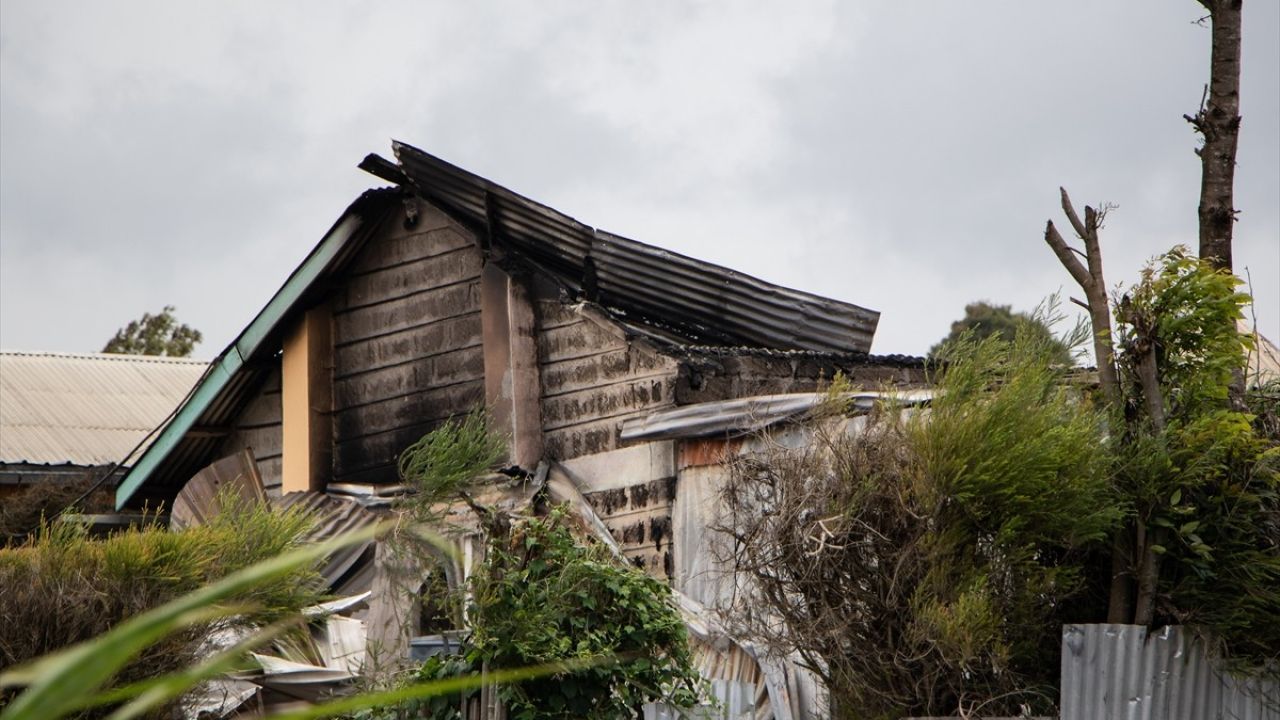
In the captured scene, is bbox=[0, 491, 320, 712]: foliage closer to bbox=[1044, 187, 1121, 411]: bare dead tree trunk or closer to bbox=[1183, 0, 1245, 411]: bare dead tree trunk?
bbox=[1044, 187, 1121, 411]: bare dead tree trunk

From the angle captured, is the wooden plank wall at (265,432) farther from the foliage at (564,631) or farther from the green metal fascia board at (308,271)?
the foliage at (564,631)

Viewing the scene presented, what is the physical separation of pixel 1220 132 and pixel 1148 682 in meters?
3.22

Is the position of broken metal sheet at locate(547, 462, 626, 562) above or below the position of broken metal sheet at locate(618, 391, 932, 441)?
below

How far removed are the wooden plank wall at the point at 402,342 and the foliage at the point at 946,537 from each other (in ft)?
18.9

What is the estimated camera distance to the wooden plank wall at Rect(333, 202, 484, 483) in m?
12.5

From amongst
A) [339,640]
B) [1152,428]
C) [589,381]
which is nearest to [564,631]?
[1152,428]

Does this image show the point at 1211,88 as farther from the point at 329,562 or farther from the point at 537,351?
the point at 329,562

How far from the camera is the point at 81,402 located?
72.5 ft

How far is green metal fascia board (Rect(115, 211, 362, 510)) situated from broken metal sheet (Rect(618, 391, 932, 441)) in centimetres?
365

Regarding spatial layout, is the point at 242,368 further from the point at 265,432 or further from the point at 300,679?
the point at 300,679

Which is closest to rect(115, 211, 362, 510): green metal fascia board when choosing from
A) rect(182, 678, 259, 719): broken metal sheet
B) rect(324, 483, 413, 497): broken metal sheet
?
rect(324, 483, 413, 497): broken metal sheet

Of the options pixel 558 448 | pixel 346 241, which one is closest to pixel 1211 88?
pixel 558 448

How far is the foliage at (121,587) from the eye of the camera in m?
8.72

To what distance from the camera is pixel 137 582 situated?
891 cm
